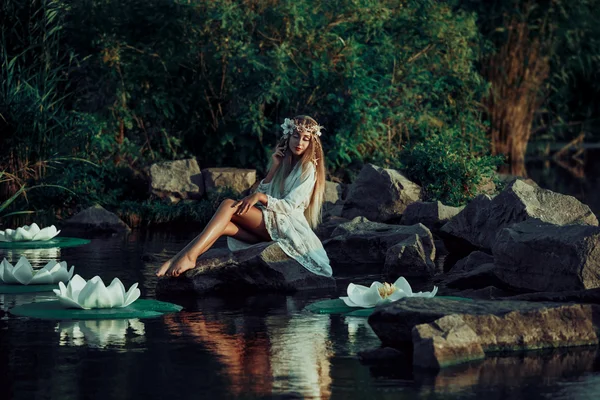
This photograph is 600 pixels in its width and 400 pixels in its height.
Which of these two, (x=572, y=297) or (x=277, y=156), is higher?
(x=277, y=156)

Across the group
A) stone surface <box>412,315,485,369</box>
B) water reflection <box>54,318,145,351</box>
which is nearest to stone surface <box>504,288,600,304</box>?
stone surface <box>412,315,485,369</box>

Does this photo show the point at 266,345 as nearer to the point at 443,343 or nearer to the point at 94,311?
the point at 443,343

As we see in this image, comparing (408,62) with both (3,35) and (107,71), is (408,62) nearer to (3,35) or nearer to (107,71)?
(107,71)

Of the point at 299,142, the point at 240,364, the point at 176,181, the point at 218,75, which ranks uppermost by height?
the point at 218,75

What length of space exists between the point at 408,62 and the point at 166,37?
390 centimetres

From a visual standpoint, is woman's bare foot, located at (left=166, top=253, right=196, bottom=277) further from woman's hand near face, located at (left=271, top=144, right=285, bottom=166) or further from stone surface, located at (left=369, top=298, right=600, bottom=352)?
stone surface, located at (left=369, top=298, right=600, bottom=352)

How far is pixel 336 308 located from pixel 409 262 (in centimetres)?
245

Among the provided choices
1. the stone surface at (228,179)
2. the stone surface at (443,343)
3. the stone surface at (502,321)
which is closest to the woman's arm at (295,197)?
the stone surface at (502,321)

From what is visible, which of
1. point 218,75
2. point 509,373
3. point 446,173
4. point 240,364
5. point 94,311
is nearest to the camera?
point 509,373

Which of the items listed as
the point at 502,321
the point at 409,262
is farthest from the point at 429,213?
the point at 502,321

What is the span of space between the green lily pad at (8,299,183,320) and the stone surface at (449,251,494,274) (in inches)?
129

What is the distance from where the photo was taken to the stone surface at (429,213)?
13.9m

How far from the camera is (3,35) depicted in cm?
1736

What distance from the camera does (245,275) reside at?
35.0 ft
